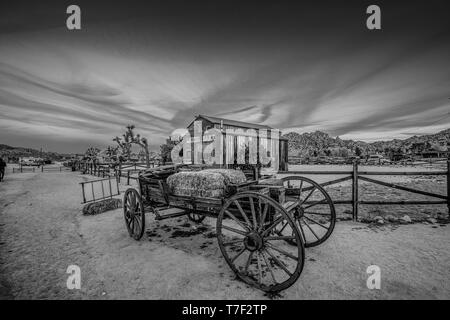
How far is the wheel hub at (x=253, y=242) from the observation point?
8.97 ft

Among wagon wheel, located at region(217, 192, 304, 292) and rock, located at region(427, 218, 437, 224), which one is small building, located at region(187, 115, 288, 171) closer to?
rock, located at region(427, 218, 437, 224)

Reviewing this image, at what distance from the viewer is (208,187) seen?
3.52 m

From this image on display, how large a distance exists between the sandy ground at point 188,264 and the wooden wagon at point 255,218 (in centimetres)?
26

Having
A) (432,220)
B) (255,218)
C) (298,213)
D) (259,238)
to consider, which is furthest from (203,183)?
(432,220)

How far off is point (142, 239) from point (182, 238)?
0.92 metres

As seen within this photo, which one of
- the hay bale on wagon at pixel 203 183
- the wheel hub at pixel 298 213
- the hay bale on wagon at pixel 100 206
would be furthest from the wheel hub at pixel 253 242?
the hay bale on wagon at pixel 100 206

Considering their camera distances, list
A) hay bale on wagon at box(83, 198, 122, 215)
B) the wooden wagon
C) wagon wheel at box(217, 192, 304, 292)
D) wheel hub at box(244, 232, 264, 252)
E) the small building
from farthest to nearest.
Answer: the small building < hay bale on wagon at box(83, 198, 122, 215) < wheel hub at box(244, 232, 264, 252) < the wooden wagon < wagon wheel at box(217, 192, 304, 292)

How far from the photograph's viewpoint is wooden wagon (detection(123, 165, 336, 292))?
2.59 m

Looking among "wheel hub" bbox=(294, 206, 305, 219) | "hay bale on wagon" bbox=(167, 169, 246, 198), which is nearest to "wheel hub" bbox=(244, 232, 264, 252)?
"hay bale on wagon" bbox=(167, 169, 246, 198)

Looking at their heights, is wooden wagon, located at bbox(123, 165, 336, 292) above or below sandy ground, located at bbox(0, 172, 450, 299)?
above

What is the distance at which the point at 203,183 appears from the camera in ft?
11.8
